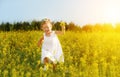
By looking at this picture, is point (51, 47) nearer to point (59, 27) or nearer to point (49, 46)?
point (49, 46)

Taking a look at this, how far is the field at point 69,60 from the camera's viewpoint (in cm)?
790

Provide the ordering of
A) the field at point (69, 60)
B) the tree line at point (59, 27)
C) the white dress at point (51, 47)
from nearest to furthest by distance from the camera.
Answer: the field at point (69, 60) → the white dress at point (51, 47) → the tree line at point (59, 27)

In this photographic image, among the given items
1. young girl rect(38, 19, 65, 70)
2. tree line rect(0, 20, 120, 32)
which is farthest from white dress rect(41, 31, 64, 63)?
tree line rect(0, 20, 120, 32)

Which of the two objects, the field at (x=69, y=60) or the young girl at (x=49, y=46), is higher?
the young girl at (x=49, y=46)

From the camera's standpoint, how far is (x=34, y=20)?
27.1m

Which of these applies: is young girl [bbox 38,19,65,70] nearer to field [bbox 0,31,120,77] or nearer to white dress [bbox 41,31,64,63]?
white dress [bbox 41,31,64,63]

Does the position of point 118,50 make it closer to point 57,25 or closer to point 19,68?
point 19,68

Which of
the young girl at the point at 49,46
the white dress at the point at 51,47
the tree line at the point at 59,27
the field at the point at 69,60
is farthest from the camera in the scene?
the tree line at the point at 59,27

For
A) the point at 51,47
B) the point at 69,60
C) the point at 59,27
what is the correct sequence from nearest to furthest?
1. the point at 69,60
2. the point at 51,47
3. the point at 59,27

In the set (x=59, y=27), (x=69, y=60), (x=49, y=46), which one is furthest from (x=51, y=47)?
(x=59, y=27)

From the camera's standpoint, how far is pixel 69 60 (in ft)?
33.3

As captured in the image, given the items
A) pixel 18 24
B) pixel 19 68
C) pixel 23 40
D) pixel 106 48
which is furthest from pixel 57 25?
pixel 19 68

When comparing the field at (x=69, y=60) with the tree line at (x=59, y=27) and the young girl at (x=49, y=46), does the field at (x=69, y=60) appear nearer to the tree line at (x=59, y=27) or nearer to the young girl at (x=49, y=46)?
the young girl at (x=49, y=46)

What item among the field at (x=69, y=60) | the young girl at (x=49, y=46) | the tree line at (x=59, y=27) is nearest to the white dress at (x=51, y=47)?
the young girl at (x=49, y=46)
